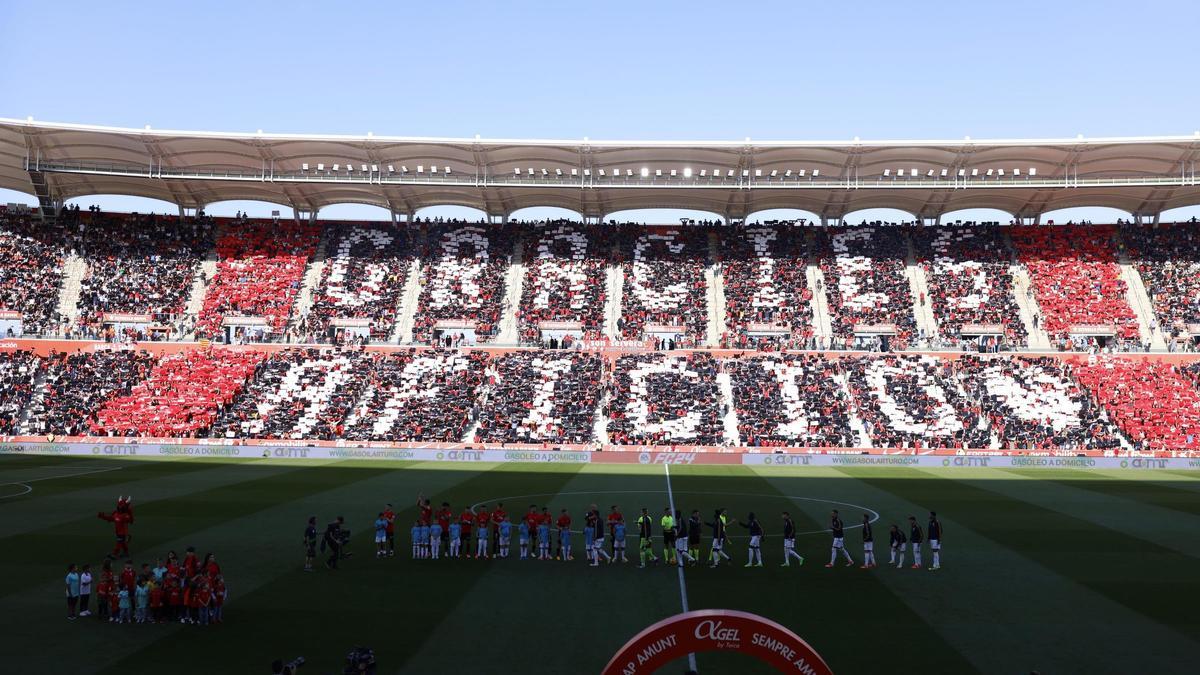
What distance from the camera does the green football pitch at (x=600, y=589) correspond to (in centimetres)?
1541

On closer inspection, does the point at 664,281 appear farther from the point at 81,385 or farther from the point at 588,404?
the point at 81,385

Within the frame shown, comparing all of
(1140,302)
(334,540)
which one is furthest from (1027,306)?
(334,540)

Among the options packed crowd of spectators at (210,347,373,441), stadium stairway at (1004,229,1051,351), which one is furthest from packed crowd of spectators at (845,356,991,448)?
packed crowd of spectators at (210,347,373,441)

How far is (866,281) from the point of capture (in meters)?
68.1

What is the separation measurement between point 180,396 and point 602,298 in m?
30.6

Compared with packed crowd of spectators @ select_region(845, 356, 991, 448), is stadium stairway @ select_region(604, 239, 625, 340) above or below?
above

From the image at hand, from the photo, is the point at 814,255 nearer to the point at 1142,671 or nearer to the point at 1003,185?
the point at 1003,185

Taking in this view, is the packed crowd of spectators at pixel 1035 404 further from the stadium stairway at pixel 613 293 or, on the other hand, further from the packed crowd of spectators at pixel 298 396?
the packed crowd of spectators at pixel 298 396

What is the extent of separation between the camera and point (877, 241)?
72.2 metres

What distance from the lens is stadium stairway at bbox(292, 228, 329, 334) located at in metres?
65.4

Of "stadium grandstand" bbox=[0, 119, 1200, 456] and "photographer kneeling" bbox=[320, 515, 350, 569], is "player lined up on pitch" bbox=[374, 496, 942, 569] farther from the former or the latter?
"stadium grandstand" bbox=[0, 119, 1200, 456]

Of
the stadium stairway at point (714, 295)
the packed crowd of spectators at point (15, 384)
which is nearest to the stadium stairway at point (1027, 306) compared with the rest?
the stadium stairway at point (714, 295)

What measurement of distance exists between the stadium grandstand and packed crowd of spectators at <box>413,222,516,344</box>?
243 millimetres

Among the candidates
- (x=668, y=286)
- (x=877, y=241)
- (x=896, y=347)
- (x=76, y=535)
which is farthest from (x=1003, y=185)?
(x=76, y=535)
